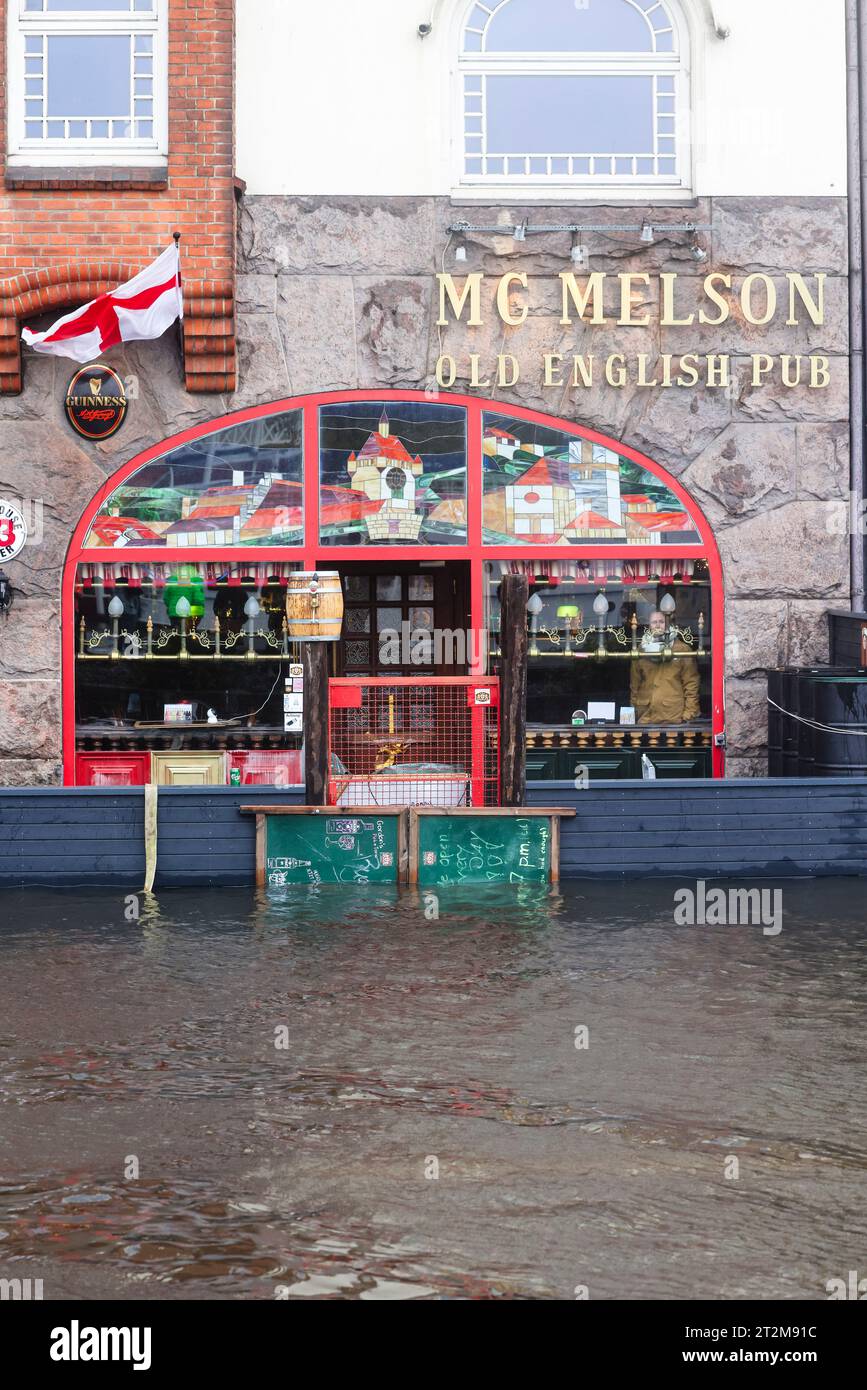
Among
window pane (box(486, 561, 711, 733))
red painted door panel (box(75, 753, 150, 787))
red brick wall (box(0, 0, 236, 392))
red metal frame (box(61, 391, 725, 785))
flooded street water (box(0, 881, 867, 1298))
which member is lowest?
flooded street water (box(0, 881, 867, 1298))

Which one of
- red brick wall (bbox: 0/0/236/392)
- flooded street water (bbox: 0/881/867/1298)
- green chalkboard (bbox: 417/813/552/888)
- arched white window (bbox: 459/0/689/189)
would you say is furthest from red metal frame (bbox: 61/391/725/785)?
flooded street water (bbox: 0/881/867/1298)

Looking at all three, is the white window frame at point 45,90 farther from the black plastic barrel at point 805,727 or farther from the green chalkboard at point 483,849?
the black plastic barrel at point 805,727

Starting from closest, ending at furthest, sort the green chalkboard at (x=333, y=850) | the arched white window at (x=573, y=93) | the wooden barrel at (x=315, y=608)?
the green chalkboard at (x=333, y=850) → the wooden barrel at (x=315, y=608) → the arched white window at (x=573, y=93)

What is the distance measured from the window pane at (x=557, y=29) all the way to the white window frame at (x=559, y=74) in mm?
85

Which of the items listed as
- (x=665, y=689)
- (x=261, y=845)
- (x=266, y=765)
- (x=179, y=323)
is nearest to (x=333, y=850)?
(x=261, y=845)

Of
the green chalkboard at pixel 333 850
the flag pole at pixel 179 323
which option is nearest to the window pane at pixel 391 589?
the flag pole at pixel 179 323

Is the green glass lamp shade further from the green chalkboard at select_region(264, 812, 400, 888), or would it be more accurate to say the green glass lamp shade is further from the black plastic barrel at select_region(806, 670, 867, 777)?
the black plastic barrel at select_region(806, 670, 867, 777)

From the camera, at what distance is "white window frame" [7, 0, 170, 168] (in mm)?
16703

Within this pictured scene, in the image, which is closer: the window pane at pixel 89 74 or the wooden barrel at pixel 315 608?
the wooden barrel at pixel 315 608

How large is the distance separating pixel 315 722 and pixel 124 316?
4568 millimetres

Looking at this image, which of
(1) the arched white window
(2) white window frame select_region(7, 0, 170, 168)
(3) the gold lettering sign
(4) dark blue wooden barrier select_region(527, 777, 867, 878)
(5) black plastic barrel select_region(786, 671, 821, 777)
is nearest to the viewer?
(4) dark blue wooden barrier select_region(527, 777, 867, 878)

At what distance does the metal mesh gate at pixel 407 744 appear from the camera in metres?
14.5

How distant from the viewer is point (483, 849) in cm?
1430

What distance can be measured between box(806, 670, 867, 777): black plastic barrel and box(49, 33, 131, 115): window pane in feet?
28.4
